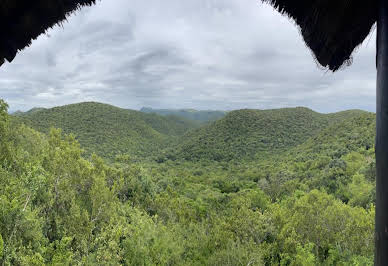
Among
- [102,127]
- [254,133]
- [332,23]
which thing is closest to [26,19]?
[332,23]

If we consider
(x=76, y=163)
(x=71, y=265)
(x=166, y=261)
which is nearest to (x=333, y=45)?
(x=71, y=265)

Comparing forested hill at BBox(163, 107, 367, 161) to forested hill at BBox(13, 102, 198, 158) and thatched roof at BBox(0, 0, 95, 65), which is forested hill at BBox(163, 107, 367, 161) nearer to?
forested hill at BBox(13, 102, 198, 158)

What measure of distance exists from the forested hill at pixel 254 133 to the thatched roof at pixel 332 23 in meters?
77.3

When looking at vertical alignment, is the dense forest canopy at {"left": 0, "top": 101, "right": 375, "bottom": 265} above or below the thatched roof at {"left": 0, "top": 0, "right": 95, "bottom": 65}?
below

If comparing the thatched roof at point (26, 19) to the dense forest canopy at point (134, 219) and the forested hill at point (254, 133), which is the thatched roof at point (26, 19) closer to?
the dense forest canopy at point (134, 219)

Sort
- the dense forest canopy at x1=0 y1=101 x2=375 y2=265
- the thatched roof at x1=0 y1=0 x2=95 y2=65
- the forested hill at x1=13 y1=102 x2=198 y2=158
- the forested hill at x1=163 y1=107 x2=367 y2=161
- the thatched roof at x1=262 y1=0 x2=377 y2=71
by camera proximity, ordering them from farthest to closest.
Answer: the forested hill at x1=163 y1=107 x2=367 y2=161 < the forested hill at x1=13 y1=102 x2=198 y2=158 < the dense forest canopy at x1=0 y1=101 x2=375 y2=265 < the thatched roof at x1=0 y1=0 x2=95 y2=65 < the thatched roof at x1=262 y1=0 x2=377 y2=71

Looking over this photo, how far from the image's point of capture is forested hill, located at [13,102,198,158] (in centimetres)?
7216

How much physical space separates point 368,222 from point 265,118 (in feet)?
277

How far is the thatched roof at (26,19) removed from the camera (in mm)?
1447

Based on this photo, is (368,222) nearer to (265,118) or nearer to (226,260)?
(226,260)

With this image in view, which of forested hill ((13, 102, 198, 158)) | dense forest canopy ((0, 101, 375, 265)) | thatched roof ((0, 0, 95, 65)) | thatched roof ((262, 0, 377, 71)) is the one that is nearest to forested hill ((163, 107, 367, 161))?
forested hill ((13, 102, 198, 158))

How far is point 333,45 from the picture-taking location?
5.17ft

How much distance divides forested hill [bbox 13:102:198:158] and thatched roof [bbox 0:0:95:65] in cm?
6627

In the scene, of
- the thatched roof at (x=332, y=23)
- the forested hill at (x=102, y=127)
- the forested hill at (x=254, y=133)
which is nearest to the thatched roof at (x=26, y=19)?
the thatched roof at (x=332, y=23)
